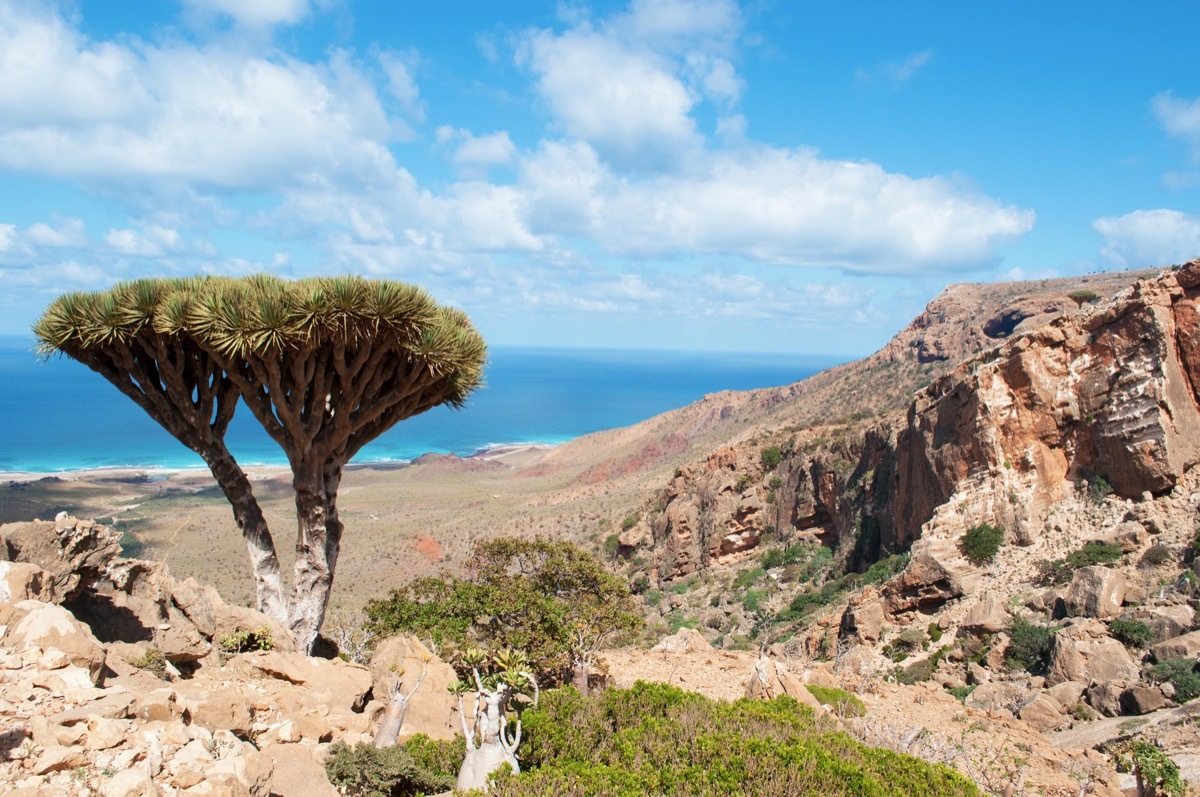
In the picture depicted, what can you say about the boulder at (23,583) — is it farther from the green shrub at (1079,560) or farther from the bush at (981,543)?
the bush at (981,543)

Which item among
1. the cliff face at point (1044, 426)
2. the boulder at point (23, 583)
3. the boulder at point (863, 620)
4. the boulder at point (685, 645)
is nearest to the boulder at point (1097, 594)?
the cliff face at point (1044, 426)

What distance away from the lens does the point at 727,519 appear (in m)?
32.0

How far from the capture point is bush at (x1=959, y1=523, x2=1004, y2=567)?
62.7ft

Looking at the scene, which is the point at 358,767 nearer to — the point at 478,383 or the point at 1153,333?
the point at 478,383

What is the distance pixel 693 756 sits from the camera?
7730mm

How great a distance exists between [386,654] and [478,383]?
460 cm

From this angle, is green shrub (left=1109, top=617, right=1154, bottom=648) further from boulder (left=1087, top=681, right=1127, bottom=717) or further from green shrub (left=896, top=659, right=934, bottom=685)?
green shrub (left=896, top=659, right=934, bottom=685)

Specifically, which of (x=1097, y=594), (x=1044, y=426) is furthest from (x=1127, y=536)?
(x=1044, y=426)

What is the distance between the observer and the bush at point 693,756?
6.89 meters

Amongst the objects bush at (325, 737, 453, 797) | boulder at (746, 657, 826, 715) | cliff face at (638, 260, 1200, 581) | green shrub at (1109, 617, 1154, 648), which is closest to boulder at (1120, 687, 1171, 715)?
green shrub at (1109, 617, 1154, 648)

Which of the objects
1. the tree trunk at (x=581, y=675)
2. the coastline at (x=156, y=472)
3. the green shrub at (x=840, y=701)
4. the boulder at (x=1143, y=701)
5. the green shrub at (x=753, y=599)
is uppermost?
the coastline at (x=156, y=472)

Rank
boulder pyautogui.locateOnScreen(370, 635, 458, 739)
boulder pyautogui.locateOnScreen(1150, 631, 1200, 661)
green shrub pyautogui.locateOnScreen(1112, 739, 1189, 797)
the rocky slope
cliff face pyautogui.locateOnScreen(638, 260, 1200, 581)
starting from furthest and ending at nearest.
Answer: cliff face pyautogui.locateOnScreen(638, 260, 1200, 581)
the rocky slope
boulder pyautogui.locateOnScreen(1150, 631, 1200, 661)
boulder pyautogui.locateOnScreen(370, 635, 458, 739)
green shrub pyautogui.locateOnScreen(1112, 739, 1189, 797)

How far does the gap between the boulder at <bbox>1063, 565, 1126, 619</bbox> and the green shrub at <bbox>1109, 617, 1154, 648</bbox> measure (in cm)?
83

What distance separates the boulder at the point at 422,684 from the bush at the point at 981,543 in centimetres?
1473
